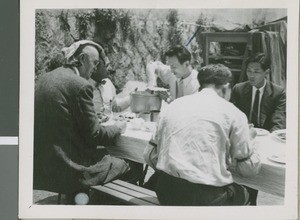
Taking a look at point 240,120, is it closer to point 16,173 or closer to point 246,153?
point 246,153

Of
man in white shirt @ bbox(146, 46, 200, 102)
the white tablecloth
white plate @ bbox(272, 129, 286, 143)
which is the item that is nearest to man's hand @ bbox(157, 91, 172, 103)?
man in white shirt @ bbox(146, 46, 200, 102)

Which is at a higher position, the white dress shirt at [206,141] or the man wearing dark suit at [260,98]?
the man wearing dark suit at [260,98]

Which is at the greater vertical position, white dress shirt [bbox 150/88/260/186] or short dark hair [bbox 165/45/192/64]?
short dark hair [bbox 165/45/192/64]

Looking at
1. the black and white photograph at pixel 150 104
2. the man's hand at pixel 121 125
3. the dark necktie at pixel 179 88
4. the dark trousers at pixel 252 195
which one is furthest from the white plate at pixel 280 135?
the man's hand at pixel 121 125

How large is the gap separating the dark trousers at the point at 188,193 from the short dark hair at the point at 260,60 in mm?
359

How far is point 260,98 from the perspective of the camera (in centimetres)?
134

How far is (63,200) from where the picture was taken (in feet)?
4.45

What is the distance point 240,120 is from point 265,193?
217 mm

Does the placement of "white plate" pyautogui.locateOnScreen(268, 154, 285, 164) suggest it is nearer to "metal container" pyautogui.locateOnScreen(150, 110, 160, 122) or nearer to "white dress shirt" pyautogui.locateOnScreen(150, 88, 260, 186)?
"white dress shirt" pyautogui.locateOnScreen(150, 88, 260, 186)

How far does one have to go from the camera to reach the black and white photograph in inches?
52.3

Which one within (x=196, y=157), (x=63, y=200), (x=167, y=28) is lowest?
(x=63, y=200)

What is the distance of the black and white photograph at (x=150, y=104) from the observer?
1328mm

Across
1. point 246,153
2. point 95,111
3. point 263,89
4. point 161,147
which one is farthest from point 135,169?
point 263,89

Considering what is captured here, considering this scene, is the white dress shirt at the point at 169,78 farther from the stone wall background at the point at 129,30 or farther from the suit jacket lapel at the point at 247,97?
the suit jacket lapel at the point at 247,97
